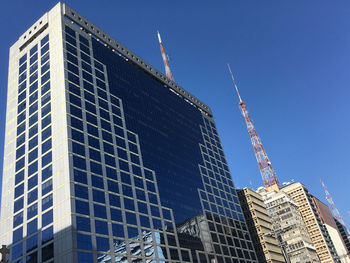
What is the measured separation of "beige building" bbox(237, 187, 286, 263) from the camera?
171 metres

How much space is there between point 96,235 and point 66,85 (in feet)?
148

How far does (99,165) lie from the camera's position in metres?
105

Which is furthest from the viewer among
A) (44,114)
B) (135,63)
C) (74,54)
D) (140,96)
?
(135,63)

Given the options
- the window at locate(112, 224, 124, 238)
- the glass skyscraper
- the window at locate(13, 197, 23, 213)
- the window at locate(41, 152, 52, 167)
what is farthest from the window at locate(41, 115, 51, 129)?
the window at locate(112, 224, 124, 238)

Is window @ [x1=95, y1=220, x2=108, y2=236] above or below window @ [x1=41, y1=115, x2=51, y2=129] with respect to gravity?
below

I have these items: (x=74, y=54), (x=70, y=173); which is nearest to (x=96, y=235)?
(x=70, y=173)

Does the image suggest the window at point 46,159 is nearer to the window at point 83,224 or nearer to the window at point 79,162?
the window at point 79,162

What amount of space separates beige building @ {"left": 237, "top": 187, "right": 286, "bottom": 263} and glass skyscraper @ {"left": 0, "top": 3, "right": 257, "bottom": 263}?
15842mm

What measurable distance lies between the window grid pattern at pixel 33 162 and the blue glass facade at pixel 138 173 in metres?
8.43

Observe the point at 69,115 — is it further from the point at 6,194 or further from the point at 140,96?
the point at 140,96

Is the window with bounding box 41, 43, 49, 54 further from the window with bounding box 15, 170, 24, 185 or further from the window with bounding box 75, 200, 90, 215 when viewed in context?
the window with bounding box 75, 200, 90, 215

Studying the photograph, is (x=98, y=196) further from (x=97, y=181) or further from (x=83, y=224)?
(x=83, y=224)

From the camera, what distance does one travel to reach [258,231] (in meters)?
176

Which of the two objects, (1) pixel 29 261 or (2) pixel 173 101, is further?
(2) pixel 173 101
